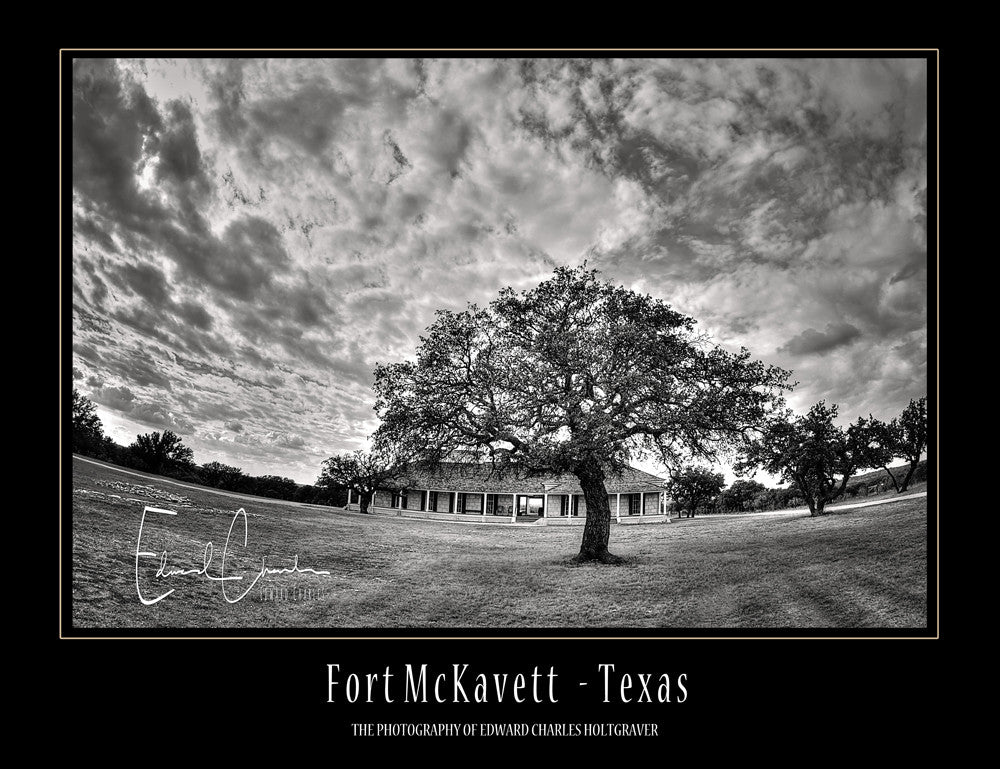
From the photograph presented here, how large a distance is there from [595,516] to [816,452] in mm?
3574

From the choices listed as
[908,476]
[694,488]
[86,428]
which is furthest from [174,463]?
[908,476]

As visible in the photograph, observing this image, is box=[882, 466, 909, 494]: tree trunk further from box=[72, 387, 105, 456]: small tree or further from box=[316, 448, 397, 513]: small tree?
box=[72, 387, 105, 456]: small tree

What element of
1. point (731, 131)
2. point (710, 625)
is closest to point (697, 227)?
point (731, 131)

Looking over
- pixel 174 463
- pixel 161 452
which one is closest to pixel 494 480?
pixel 174 463

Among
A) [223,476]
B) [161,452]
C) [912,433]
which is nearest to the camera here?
[912,433]

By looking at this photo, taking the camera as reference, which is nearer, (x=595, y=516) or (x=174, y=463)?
(x=174, y=463)

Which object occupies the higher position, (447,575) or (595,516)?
(595,516)

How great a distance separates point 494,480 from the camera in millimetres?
7129

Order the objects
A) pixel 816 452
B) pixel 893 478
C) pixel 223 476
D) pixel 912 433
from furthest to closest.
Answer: pixel 816 452, pixel 223 476, pixel 893 478, pixel 912 433

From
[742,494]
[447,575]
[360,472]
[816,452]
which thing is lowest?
[447,575]

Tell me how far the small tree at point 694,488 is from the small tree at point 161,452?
7627 millimetres

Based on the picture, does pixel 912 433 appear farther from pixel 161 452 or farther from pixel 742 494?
pixel 161 452
